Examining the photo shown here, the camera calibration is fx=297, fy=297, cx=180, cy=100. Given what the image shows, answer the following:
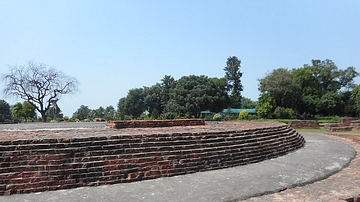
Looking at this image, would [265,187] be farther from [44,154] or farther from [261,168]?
[44,154]

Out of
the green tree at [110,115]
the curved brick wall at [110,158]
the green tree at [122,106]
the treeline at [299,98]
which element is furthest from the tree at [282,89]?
the curved brick wall at [110,158]

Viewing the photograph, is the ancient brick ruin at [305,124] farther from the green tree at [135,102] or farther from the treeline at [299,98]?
the green tree at [135,102]

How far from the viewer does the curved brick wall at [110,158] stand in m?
3.83

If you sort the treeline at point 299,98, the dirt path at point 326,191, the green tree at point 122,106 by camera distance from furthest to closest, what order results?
the green tree at point 122,106, the treeline at point 299,98, the dirt path at point 326,191

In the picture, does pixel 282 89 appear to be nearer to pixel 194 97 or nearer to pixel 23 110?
pixel 194 97

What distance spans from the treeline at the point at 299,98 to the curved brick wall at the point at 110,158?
21108 mm

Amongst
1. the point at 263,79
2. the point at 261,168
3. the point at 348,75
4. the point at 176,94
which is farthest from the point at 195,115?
A: the point at 261,168

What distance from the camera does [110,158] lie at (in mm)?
4305

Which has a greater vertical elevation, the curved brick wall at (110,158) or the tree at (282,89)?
the tree at (282,89)

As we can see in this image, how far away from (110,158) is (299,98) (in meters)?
28.7

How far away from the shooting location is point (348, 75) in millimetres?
36000

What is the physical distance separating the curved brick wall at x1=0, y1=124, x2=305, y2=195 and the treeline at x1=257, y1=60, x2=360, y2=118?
21.1 meters

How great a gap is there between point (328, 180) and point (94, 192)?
338 centimetres

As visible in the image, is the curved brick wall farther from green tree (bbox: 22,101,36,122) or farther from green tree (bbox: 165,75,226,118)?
green tree (bbox: 22,101,36,122)
